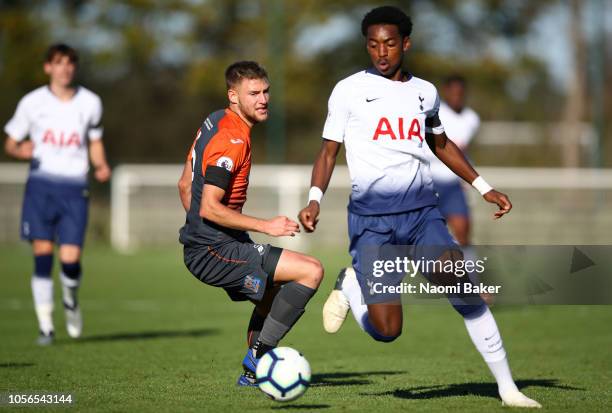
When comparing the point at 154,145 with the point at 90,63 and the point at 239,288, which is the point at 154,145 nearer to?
the point at 90,63

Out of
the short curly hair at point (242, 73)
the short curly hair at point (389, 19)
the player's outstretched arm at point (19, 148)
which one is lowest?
the player's outstretched arm at point (19, 148)

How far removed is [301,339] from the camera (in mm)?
10258

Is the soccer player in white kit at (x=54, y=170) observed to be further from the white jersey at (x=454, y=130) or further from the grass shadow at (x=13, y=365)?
the white jersey at (x=454, y=130)

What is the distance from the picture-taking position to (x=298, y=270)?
21.5 ft

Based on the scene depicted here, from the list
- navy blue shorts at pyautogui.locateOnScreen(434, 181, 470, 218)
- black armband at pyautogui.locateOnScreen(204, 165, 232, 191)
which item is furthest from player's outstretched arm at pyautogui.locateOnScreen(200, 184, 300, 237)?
navy blue shorts at pyautogui.locateOnScreen(434, 181, 470, 218)

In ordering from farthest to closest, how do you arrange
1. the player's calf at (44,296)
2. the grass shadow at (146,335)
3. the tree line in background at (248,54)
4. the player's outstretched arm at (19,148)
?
the tree line in background at (248,54) < the grass shadow at (146,335) < the player's outstretched arm at (19,148) < the player's calf at (44,296)

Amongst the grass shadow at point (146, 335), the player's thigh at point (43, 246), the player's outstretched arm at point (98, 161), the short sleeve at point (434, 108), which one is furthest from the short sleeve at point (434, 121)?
the grass shadow at point (146, 335)

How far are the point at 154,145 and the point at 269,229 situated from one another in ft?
90.7

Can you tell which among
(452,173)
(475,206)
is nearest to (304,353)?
(452,173)

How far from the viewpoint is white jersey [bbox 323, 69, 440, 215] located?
6.38 m

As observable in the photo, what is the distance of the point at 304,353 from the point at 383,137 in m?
3.30

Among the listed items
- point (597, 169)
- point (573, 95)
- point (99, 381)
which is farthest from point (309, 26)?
point (99, 381)

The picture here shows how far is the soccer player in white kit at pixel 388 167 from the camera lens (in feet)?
20.8

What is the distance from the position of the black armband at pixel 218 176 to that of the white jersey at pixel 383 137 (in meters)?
0.66
